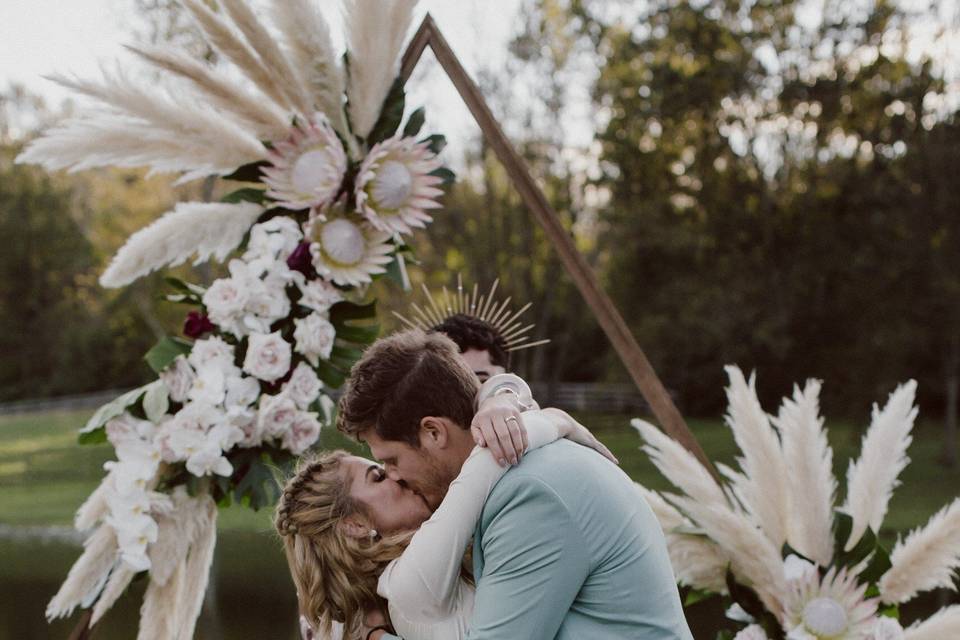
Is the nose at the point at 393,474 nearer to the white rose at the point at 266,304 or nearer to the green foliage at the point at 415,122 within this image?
the white rose at the point at 266,304

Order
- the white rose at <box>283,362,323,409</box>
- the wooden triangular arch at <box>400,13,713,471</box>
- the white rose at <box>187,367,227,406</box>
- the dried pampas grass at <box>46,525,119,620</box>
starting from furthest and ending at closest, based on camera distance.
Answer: the wooden triangular arch at <box>400,13,713,471</box> < the white rose at <box>283,362,323,409</box> < the white rose at <box>187,367,227,406</box> < the dried pampas grass at <box>46,525,119,620</box>

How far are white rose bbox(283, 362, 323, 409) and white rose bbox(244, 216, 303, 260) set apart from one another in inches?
14.3

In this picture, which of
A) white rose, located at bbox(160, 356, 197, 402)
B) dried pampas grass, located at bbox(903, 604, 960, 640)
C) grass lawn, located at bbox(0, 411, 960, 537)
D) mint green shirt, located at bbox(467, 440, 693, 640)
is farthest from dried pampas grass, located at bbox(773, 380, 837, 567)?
grass lawn, located at bbox(0, 411, 960, 537)

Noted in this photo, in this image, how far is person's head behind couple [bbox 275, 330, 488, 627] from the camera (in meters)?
2.21

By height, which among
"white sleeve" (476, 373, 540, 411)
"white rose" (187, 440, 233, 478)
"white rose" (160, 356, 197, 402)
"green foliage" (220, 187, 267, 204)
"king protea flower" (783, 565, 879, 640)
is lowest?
"white rose" (187, 440, 233, 478)

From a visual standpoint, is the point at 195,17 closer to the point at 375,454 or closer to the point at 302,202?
the point at 302,202

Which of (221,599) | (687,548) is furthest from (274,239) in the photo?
(221,599)

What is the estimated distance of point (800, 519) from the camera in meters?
3.13

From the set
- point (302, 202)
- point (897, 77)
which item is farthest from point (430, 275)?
point (302, 202)

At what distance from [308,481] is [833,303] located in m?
18.0

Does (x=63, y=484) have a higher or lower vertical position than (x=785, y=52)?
lower

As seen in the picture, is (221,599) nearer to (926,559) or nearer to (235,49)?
(235,49)

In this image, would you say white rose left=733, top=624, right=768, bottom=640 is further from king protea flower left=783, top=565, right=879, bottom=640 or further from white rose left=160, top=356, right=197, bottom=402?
white rose left=160, top=356, right=197, bottom=402

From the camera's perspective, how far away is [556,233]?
11.1ft
